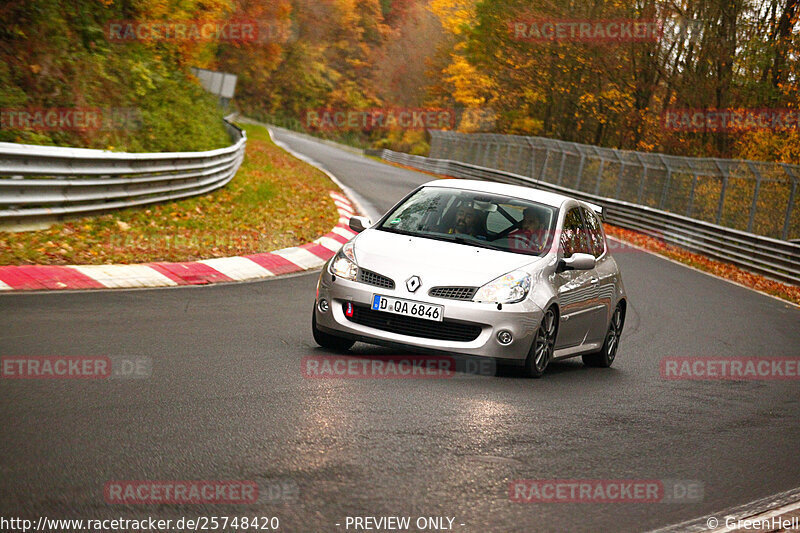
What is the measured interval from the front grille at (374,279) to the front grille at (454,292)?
36 cm

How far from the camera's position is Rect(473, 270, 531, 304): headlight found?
8.12 meters

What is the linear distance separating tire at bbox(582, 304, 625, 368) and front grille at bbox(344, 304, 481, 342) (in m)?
2.53

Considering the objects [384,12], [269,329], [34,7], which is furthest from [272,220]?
[384,12]

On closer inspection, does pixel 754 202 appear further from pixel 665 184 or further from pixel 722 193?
pixel 665 184

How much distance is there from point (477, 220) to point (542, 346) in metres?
1.36

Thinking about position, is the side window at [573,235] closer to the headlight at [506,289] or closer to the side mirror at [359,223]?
the headlight at [506,289]

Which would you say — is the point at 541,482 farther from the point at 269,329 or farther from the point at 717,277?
the point at 717,277

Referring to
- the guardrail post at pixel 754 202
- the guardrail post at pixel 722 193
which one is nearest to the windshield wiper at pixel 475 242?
the guardrail post at pixel 754 202

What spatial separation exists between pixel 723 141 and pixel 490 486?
3556cm

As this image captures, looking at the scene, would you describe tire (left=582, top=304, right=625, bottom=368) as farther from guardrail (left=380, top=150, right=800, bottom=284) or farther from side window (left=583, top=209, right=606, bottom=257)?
guardrail (left=380, top=150, right=800, bottom=284)

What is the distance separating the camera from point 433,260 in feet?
27.3

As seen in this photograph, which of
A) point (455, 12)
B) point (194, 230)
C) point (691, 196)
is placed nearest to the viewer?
point (194, 230)
